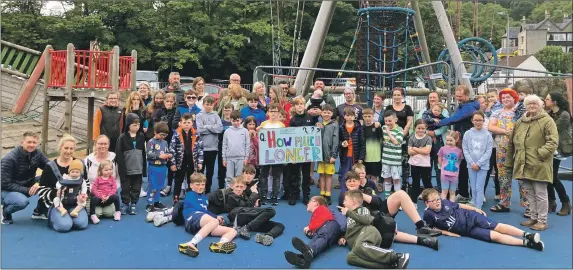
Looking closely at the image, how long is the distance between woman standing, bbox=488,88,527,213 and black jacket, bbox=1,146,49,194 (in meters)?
6.22

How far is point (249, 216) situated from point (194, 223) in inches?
26.2

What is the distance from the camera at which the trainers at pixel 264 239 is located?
538 centimetres

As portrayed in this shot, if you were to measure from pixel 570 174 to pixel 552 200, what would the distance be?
1.91 meters

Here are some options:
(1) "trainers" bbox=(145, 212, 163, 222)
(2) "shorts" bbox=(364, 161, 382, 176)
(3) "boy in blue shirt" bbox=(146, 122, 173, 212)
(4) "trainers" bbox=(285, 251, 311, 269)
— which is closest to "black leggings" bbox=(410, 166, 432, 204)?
(2) "shorts" bbox=(364, 161, 382, 176)

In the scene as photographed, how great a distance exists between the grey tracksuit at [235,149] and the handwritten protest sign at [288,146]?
262 mm

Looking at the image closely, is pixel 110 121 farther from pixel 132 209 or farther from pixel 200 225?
pixel 200 225

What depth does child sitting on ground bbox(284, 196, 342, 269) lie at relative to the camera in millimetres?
4695

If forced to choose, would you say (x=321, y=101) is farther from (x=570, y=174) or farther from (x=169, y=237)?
(x=570, y=174)

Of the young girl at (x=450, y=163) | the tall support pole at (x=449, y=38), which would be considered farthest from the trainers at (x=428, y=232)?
the tall support pole at (x=449, y=38)

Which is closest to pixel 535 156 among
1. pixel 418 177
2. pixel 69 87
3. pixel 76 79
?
pixel 418 177

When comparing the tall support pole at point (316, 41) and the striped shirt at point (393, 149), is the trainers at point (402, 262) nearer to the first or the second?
the striped shirt at point (393, 149)

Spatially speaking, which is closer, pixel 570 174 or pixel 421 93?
pixel 570 174

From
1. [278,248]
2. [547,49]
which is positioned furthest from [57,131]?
[547,49]

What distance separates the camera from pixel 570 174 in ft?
27.8
